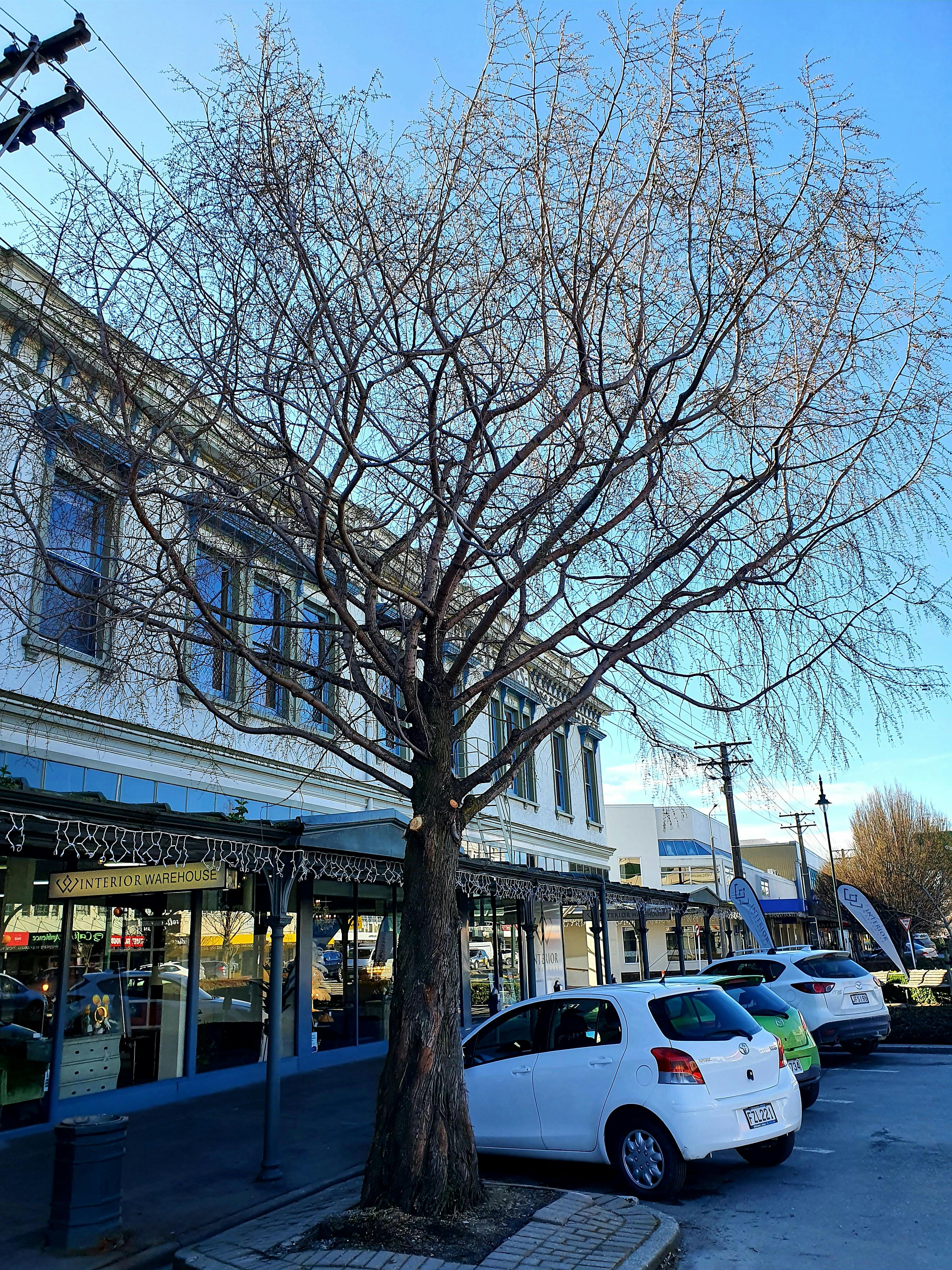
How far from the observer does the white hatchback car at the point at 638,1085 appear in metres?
7.27

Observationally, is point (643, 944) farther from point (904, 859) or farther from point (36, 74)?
point (904, 859)

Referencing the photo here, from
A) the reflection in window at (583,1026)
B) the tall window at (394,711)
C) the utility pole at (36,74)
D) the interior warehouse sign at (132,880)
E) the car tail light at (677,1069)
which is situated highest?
the utility pole at (36,74)

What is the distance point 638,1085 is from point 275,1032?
3.47 m

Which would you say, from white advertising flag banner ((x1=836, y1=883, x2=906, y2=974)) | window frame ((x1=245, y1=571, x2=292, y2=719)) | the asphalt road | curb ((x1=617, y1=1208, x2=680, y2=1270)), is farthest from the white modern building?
curb ((x1=617, y1=1208, x2=680, y2=1270))

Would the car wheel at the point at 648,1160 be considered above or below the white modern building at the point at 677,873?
below

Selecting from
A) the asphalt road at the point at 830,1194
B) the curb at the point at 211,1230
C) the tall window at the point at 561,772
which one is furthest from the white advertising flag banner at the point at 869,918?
the curb at the point at 211,1230

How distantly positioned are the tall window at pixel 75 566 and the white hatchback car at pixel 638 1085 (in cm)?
511

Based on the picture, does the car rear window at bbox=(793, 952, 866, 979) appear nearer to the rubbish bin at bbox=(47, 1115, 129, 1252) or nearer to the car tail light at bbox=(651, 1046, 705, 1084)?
the car tail light at bbox=(651, 1046, 705, 1084)

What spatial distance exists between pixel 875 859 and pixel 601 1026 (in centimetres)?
4752

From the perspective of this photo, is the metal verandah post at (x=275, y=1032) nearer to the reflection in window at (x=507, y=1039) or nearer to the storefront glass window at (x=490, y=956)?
the reflection in window at (x=507, y=1039)

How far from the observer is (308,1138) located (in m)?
10.1

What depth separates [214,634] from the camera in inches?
301

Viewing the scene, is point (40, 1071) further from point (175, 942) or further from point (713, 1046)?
point (713, 1046)

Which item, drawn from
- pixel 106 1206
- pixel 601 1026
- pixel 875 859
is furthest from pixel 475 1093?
pixel 875 859
